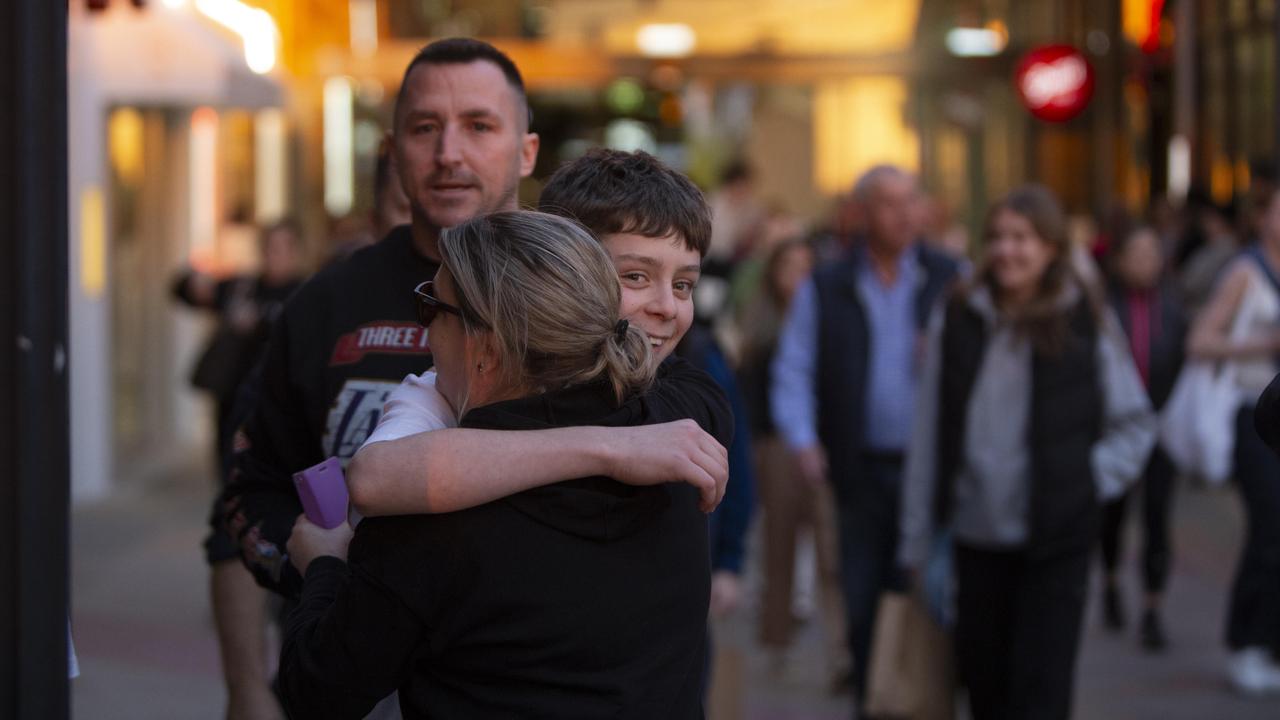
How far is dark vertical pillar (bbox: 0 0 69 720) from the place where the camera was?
2867 mm

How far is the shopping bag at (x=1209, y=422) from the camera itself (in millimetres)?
7266

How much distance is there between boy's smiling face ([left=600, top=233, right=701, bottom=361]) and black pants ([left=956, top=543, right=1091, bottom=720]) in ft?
8.11

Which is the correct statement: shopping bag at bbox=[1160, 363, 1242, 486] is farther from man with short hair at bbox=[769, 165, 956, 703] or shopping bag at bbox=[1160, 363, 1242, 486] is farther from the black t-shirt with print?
the black t-shirt with print

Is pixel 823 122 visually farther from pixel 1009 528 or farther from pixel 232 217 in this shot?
pixel 1009 528

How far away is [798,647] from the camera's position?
8531 mm

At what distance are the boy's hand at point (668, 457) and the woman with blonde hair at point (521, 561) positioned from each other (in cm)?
5

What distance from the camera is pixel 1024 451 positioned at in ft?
16.5

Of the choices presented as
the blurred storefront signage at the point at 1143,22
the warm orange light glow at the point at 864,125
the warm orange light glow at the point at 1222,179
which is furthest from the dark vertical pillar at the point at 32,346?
the warm orange light glow at the point at 864,125

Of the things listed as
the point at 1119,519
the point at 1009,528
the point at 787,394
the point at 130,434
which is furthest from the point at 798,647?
the point at 130,434

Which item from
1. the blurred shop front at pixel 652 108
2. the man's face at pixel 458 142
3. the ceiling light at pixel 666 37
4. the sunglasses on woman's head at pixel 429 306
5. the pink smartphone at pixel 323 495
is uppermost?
the ceiling light at pixel 666 37

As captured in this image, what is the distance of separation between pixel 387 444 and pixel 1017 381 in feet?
10.5

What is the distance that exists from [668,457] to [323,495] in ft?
1.95

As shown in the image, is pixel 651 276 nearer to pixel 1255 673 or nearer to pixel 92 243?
pixel 1255 673

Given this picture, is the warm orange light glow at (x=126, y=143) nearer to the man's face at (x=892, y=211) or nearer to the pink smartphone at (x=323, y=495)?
the man's face at (x=892, y=211)
